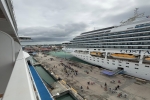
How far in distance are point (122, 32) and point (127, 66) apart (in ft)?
28.2

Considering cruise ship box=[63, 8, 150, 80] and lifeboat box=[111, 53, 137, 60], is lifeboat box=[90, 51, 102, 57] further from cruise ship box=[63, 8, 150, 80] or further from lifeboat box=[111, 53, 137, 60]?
lifeboat box=[111, 53, 137, 60]

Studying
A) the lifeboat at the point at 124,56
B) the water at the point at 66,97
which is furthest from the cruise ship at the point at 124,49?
the water at the point at 66,97

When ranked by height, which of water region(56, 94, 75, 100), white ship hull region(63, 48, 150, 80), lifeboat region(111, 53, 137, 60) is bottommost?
water region(56, 94, 75, 100)

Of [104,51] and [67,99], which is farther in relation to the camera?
[104,51]

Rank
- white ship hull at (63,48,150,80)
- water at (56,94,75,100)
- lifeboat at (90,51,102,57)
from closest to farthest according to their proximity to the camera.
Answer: water at (56,94,75,100)
white ship hull at (63,48,150,80)
lifeboat at (90,51,102,57)

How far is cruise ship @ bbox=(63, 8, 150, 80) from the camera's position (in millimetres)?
17141

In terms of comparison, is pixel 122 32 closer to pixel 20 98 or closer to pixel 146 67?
pixel 146 67

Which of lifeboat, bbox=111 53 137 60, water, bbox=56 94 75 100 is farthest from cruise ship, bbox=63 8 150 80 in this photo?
water, bbox=56 94 75 100

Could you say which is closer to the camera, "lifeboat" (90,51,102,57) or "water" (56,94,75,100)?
"water" (56,94,75,100)

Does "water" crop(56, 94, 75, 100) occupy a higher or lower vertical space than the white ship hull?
lower

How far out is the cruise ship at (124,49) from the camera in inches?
675

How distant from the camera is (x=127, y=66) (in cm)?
1867

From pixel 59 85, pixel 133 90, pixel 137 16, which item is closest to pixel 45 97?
pixel 59 85

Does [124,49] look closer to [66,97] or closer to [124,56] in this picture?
[124,56]
